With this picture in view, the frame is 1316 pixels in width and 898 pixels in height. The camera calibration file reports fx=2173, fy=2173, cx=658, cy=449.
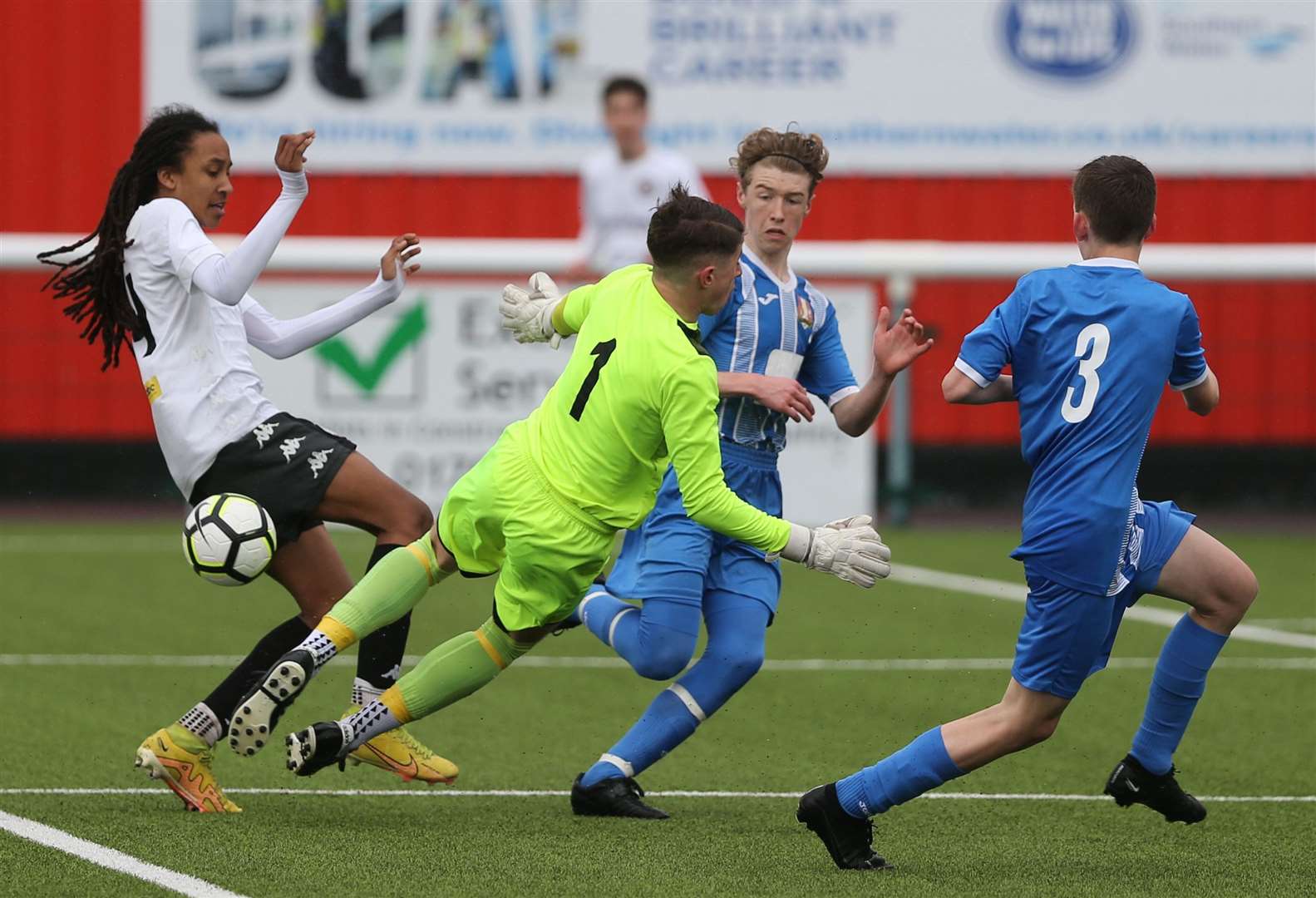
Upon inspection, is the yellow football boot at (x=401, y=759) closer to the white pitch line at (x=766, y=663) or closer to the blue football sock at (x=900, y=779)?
the blue football sock at (x=900, y=779)

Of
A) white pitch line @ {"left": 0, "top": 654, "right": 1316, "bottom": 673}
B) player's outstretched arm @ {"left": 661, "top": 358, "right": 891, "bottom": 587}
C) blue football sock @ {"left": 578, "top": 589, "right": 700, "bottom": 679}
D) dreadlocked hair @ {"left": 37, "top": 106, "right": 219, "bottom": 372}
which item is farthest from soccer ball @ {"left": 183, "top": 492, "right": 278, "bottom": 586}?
white pitch line @ {"left": 0, "top": 654, "right": 1316, "bottom": 673}

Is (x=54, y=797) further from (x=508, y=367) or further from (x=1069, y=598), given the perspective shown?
(x=508, y=367)

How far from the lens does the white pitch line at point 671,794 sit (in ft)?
20.9

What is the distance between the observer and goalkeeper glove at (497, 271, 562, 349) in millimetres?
6164

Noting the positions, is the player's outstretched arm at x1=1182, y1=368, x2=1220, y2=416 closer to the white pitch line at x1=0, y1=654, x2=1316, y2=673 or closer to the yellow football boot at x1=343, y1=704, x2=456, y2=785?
the yellow football boot at x1=343, y1=704, x2=456, y2=785

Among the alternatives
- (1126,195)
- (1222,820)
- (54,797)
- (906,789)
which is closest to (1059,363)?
(1126,195)

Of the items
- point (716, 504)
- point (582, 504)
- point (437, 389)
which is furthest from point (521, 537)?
Result: point (437, 389)

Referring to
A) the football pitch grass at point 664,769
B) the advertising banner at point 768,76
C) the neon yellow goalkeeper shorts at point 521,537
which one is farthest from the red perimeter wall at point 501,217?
the neon yellow goalkeeper shorts at point 521,537

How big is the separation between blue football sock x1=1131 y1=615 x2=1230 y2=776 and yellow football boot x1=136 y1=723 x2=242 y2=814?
2.53 m

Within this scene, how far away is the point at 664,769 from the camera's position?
6953mm

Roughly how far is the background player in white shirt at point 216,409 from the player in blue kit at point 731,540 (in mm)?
591

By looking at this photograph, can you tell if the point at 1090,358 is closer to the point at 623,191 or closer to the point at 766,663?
the point at 766,663

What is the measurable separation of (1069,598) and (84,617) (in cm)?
Answer: 610

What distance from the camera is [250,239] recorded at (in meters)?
5.82
